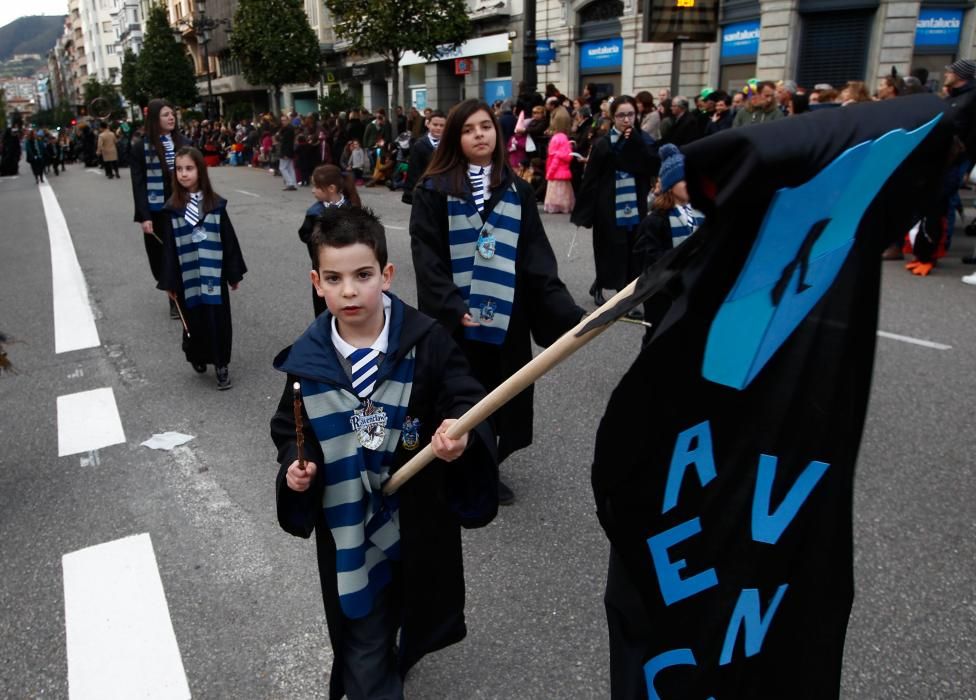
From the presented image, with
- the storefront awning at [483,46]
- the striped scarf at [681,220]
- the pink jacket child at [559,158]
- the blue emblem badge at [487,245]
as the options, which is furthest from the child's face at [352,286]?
the storefront awning at [483,46]

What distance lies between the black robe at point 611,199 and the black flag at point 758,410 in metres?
5.43

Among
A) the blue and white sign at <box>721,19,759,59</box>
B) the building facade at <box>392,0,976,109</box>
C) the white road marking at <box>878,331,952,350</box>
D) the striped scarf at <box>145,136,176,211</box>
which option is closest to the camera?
the white road marking at <box>878,331,952,350</box>

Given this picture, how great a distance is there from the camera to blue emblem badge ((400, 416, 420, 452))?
2.24 meters

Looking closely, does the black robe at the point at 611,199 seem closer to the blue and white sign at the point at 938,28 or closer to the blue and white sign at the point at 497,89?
the blue and white sign at the point at 938,28

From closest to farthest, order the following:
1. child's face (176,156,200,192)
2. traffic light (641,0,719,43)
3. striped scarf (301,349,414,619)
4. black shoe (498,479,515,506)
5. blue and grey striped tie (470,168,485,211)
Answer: striped scarf (301,349,414,619), blue and grey striped tie (470,168,485,211), black shoe (498,479,515,506), child's face (176,156,200,192), traffic light (641,0,719,43)

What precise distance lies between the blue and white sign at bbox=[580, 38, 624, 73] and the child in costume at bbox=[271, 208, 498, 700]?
2303cm

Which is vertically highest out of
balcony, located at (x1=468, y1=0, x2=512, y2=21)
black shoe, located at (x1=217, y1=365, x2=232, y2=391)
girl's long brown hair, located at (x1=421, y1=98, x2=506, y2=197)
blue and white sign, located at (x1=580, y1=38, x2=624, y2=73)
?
balcony, located at (x1=468, y1=0, x2=512, y2=21)

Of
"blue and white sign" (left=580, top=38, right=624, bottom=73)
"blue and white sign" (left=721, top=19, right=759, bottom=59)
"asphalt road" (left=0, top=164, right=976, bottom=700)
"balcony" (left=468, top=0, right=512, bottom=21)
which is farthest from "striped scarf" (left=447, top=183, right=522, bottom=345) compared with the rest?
"balcony" (left=468, top=0, right=512, bottom=21)

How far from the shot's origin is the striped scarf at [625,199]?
694cm

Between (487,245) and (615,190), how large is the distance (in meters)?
3.69

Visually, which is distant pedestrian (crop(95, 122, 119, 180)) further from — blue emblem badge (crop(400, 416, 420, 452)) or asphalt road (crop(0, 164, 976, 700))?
blue emblem badge (crop(400, 416, 420, 452))

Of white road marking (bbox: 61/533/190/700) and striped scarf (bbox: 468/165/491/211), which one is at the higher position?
striped scarf (bbox: 468/165/491/211)

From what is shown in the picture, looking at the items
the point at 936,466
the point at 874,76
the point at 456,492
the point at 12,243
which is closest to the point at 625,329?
the point at 936,466

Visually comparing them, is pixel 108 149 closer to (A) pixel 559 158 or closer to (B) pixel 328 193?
(A) pixel 559 158
